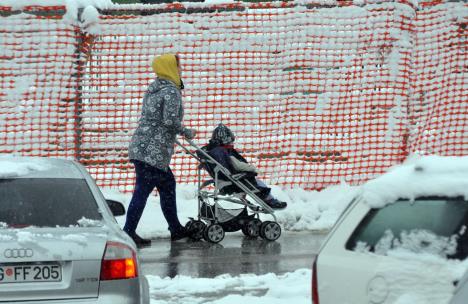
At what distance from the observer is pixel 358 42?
47.8ft

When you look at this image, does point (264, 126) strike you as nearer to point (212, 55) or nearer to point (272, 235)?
point (212, 55)

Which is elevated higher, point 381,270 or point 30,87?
point 381,270

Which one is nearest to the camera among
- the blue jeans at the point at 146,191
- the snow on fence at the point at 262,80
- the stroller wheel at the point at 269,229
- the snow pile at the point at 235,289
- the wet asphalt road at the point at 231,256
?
the snow pile at the point at 235,289

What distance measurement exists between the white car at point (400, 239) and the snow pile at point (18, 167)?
2.40 meters

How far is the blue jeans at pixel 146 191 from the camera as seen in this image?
1045 centimetres

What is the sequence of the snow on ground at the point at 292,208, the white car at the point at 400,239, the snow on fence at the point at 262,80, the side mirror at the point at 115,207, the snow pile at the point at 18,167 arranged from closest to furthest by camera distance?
1. the white car at the point at 400,239
2. the snow pile at the point at 18,167
3. the side mirror at the point at 115,207
4. the snow on ground at the point at 292,208
5. the snow on fence at the point at 262,80

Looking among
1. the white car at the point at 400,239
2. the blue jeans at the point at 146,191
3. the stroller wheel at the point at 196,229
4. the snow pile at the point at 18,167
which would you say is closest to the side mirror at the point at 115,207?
the snow pile at the point at 18,167

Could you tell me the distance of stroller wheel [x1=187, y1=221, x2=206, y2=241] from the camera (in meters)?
10.9

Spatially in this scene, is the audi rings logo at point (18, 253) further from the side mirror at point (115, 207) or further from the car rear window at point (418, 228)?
the car rear window at point (418, 228)

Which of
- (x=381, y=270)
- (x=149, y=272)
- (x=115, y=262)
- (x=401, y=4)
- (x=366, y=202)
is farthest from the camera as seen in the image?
(x=401, y=4)

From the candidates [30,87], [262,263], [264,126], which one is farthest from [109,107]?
[262,263]

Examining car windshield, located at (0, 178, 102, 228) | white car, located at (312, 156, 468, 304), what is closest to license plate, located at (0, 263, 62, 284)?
car windshield, located at (0, 178, 102, 228)

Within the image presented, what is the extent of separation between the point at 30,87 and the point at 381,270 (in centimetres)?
1091

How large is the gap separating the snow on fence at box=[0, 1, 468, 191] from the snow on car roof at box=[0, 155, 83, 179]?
695 cm
